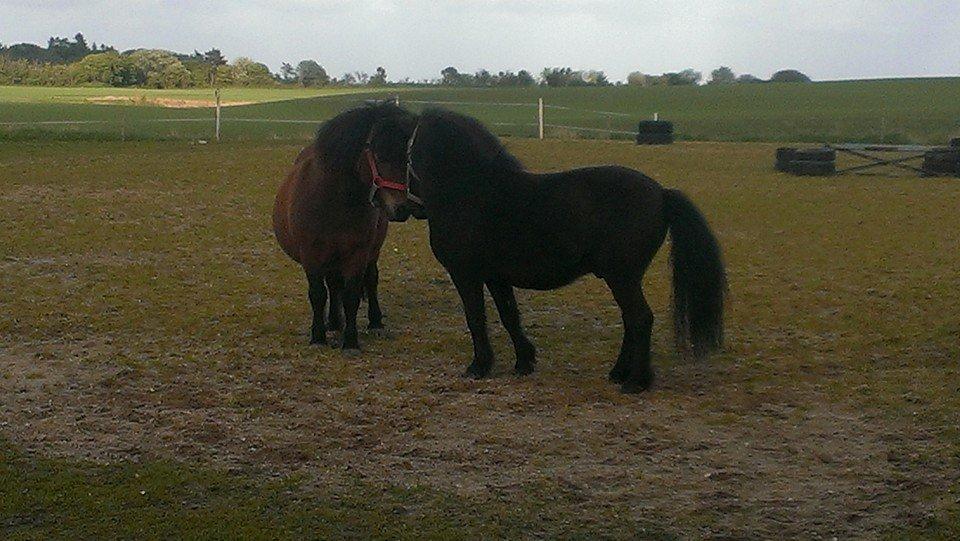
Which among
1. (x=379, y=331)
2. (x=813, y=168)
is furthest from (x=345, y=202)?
(x=813, y=168)

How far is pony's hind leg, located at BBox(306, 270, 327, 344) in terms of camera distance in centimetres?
751

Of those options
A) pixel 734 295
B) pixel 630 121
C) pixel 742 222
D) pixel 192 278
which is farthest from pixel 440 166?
pixel 630 121

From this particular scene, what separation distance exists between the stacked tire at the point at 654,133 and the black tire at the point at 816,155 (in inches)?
288

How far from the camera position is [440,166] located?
644 centimetres

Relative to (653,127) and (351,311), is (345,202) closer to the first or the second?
(351,311)

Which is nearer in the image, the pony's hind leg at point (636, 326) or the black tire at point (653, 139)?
the pony's hind leg at point (636, 326)

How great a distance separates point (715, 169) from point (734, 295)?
12161mm

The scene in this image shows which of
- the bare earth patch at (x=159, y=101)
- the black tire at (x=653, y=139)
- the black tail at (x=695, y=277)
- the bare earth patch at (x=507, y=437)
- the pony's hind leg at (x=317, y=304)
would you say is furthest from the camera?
the bare earth patch at (x=159, y=101)

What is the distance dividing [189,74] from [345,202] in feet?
204

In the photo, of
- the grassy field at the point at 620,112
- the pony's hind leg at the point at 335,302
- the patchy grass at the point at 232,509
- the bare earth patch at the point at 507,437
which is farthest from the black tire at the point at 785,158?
the patchy grass at the point at 232,509

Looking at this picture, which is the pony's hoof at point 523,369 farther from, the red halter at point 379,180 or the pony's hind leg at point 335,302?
the pony's hind leg at point 335,302

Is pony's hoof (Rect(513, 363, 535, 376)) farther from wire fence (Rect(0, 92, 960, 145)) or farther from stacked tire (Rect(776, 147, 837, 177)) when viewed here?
wire fence (Rect(0, 92, 960, 145))

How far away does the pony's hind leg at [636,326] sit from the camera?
241 inches

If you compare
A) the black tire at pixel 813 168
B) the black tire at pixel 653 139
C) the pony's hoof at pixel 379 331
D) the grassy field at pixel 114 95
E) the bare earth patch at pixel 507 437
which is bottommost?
the bare earth patch at pixel 507 437
